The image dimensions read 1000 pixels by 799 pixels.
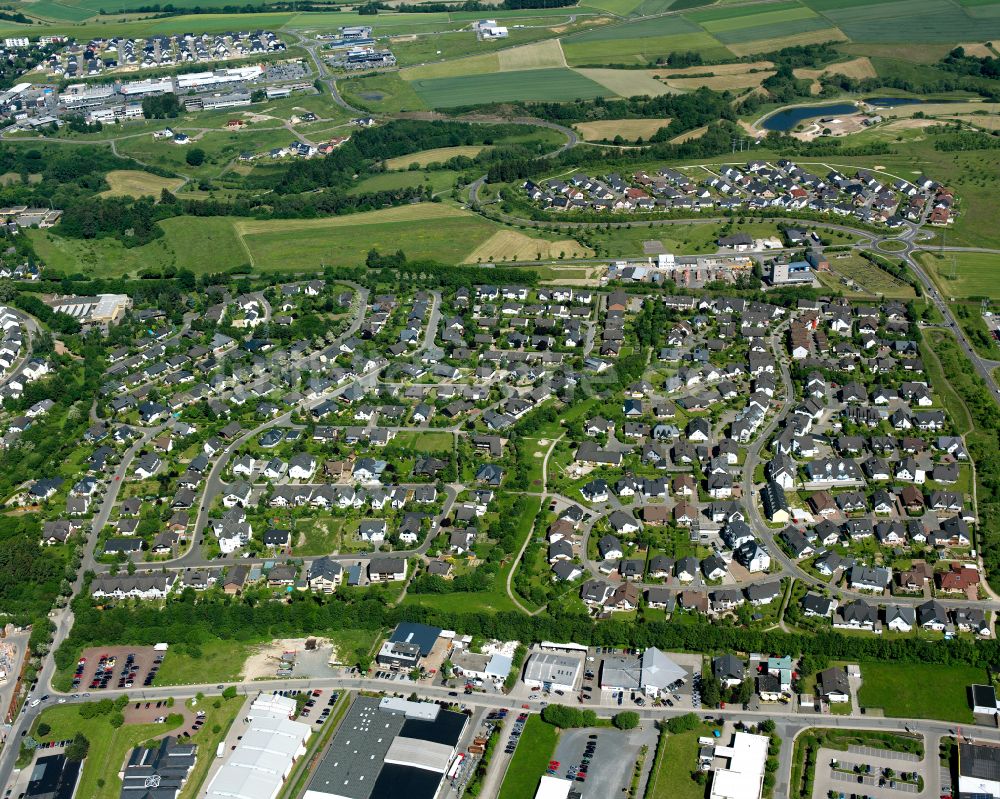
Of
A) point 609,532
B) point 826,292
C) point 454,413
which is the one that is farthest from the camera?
point 826,292

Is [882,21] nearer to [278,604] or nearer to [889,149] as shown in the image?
[889,149]

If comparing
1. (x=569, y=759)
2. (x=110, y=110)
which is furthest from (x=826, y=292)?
(x=110, y=110)

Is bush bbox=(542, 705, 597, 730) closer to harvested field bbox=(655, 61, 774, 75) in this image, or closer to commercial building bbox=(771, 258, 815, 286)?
commercial building bbox=(771, 258, 815, 286)

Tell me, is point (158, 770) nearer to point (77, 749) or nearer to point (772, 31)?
point (77, 749)

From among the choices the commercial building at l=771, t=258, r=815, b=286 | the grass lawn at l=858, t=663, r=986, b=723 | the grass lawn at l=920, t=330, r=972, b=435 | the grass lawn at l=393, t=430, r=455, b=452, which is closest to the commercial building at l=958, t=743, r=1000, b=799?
the grass lawn at l=858, t=663, r=986, b=723

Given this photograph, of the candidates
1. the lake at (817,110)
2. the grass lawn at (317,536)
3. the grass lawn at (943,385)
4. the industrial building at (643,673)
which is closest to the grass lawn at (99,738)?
the grass lawn at (317,536)
